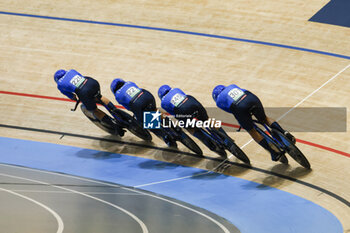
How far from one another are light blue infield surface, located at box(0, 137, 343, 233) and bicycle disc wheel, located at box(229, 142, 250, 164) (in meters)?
0.30

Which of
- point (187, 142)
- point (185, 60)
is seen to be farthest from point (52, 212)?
point (185, 60)

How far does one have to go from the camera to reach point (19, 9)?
12500mm

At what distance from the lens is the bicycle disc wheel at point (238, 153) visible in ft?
26.7

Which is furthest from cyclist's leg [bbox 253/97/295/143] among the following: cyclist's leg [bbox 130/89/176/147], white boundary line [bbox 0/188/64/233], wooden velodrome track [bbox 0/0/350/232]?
white boundary line [bbox 0/188/64/233]

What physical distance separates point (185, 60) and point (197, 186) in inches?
128

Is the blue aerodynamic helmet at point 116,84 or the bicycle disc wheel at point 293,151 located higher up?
the blue aerodynamic helmet at point 116,84

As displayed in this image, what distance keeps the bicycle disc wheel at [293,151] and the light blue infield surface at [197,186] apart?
1.61ft

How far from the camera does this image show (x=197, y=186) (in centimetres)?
787

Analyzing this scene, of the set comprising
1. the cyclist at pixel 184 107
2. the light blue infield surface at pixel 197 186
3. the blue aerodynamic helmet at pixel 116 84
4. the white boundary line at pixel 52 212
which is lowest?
the light blue infield surface at pixel 197 186

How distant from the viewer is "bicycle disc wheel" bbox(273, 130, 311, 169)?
25.4 feet

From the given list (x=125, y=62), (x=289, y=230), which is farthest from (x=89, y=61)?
(x=289, y=230)

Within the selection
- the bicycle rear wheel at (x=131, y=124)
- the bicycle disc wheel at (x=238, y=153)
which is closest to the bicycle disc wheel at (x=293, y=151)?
the bicycle disc wheel at (x=238, y=153)

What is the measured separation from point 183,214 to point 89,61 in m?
4.64

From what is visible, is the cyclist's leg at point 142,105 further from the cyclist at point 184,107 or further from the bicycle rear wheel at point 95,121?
the bicycle rear wheel at point 95,121
